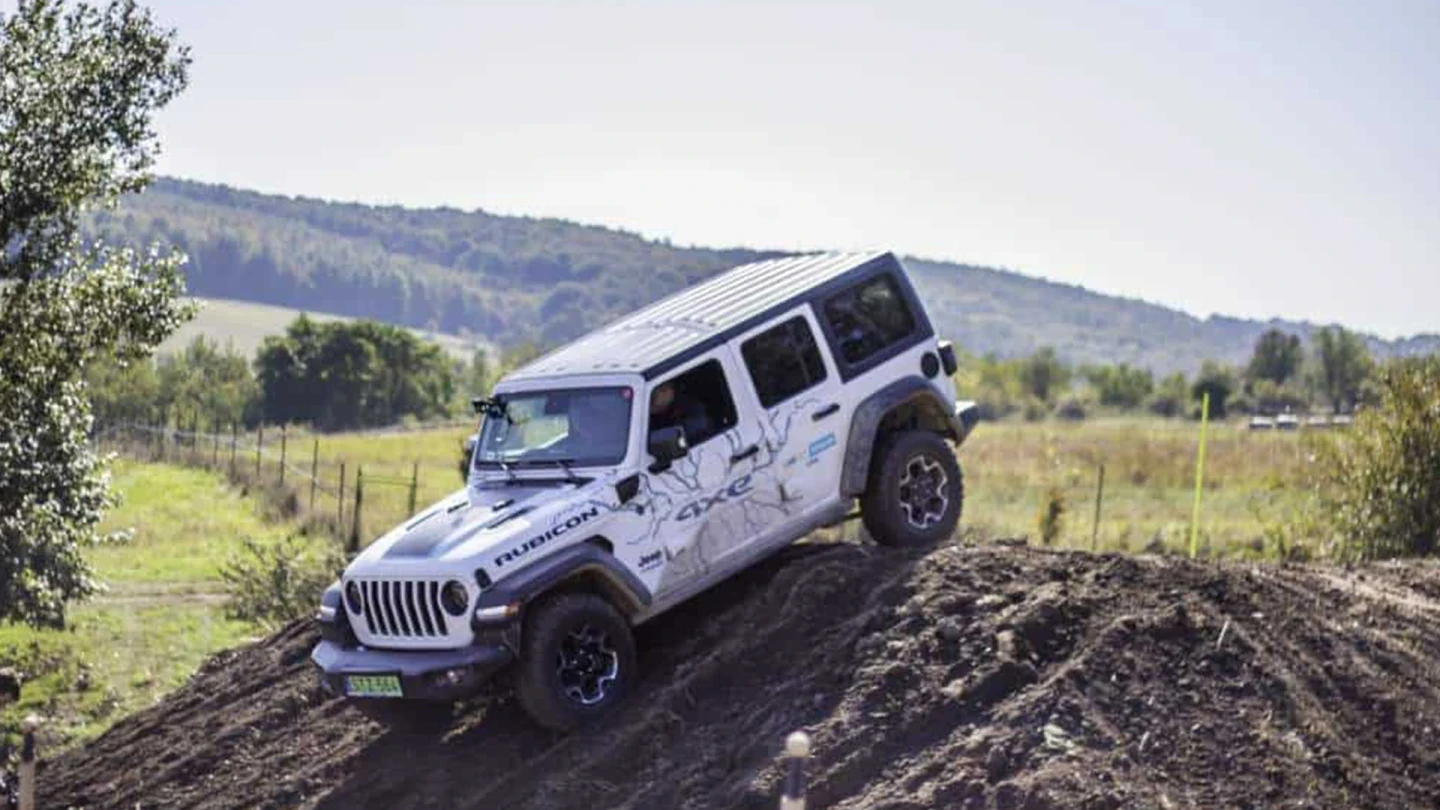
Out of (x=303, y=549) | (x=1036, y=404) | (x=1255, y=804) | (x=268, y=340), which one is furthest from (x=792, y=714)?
(x=1036, y=404)

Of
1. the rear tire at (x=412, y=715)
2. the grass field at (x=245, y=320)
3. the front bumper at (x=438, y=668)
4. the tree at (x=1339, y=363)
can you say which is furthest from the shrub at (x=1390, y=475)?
the grass field at (x=245, y=320)

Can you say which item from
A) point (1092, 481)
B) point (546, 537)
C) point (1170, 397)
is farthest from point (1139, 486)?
point (1170, 397)

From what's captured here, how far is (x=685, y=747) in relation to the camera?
1130 centimetres

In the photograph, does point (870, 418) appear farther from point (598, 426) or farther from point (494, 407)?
point (494, 407)

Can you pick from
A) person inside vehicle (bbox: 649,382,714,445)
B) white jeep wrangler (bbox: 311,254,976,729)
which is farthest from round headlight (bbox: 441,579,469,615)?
person inside vehicle (bbox: 649,382,714,445)

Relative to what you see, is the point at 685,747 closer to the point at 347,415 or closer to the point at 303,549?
the point at 303,549

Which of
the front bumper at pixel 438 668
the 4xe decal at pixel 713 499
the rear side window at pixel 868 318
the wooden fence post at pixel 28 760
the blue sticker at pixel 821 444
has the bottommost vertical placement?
the wooden fence post at pixel 28 760

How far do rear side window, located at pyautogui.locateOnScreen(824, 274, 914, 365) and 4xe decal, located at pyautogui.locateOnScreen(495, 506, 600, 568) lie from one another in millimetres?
2736

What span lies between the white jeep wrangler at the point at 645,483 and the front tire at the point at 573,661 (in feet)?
0.05

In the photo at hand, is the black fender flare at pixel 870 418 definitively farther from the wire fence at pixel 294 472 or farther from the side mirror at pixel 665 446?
the wire fence at pixel 294 472

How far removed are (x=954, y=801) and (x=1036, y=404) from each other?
87.1 m

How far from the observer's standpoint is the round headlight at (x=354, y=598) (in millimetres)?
12477

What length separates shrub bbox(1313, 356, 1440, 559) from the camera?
67.8 ft

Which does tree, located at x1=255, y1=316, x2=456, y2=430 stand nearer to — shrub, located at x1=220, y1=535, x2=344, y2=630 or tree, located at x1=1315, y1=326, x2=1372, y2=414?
shrub, located at x1=220, y1=535, x2=344, y2=630
